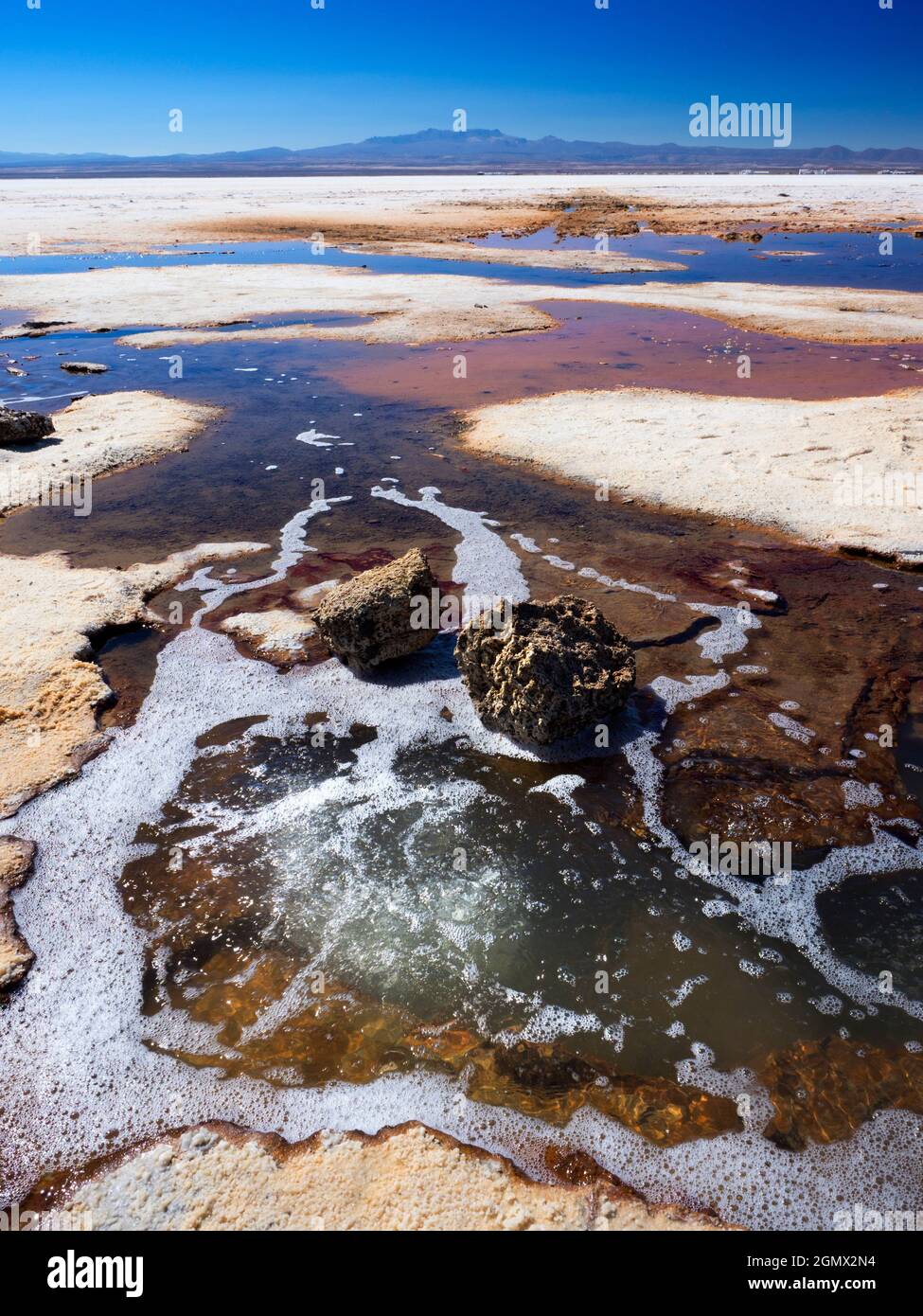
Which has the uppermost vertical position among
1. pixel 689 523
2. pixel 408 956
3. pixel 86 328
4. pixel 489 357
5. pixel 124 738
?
pixel 86 328

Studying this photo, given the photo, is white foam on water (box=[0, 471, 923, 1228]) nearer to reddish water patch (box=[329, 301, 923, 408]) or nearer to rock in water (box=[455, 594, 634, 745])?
rock in water (box=[455, 594, 634, 745])

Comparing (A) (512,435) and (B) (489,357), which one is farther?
(B) (489,357)

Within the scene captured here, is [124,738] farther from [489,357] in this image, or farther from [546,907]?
[489,357]

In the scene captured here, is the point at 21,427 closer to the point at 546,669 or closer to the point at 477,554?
the point at 477,554

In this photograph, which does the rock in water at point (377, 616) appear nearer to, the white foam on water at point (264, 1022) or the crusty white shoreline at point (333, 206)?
the white foam on water at point (264, 1022)

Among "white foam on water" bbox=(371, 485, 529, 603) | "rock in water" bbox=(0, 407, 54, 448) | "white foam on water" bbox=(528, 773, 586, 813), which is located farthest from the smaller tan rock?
"rock in water" bbox=(0, 407, 54, 448)
